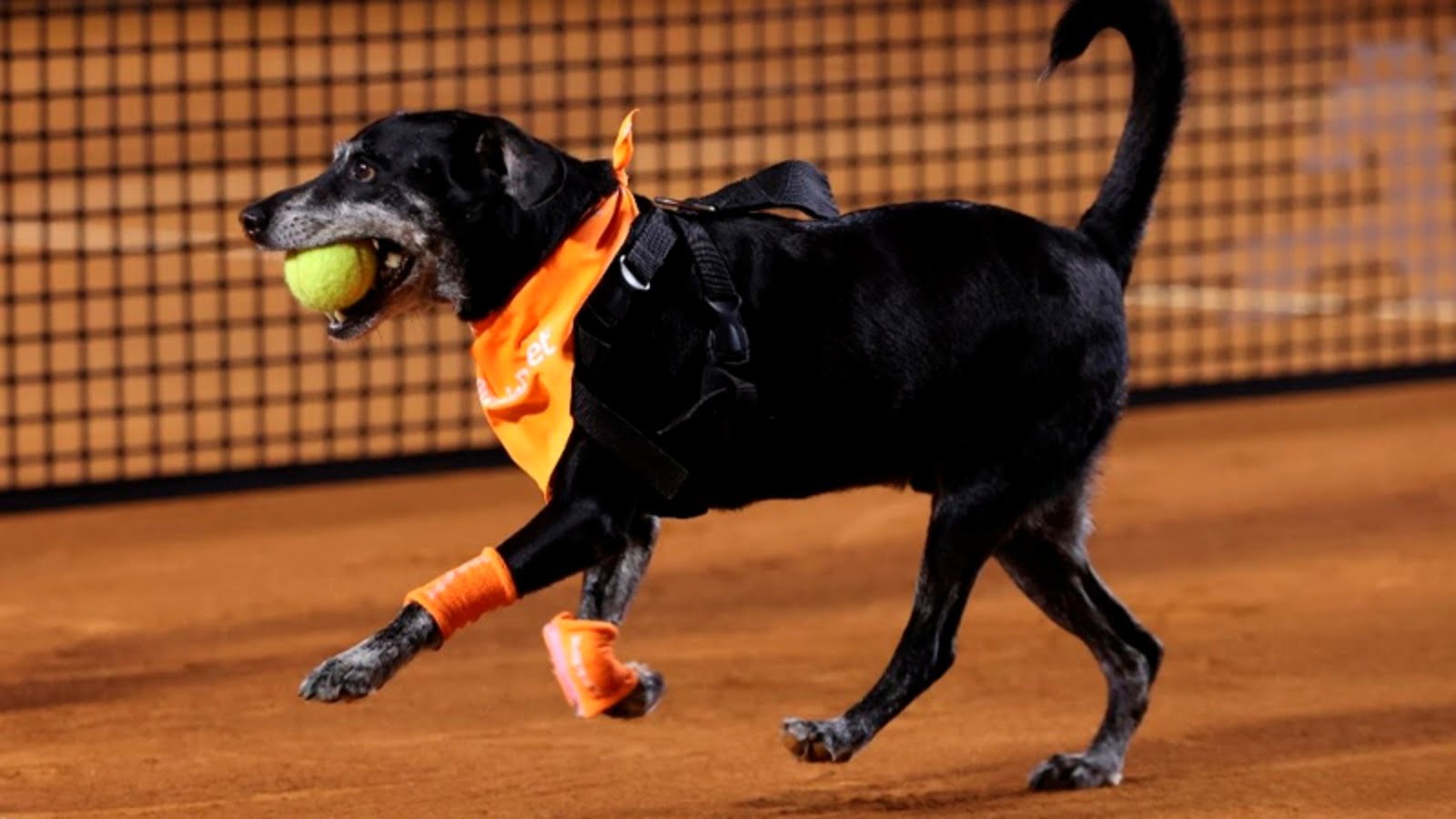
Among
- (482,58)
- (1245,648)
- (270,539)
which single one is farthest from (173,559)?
(482,58)

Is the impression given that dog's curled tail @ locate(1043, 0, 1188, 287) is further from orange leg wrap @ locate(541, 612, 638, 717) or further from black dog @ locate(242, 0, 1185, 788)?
orange leg wrap @ locate(541, 612, 638, 717)

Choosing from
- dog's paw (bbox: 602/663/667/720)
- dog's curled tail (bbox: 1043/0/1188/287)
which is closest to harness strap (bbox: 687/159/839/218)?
dog's curled tail (bbox: 1043/0/1188/287)

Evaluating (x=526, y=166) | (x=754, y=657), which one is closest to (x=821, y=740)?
(x=526, y=166)

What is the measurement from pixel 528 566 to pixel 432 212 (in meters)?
0.64

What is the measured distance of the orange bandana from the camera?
181 inches

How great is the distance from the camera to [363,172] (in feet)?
15.2

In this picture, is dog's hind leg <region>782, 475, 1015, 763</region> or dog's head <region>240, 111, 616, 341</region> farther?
dog's hind leg <region>782, 475, 1015, 763</region>

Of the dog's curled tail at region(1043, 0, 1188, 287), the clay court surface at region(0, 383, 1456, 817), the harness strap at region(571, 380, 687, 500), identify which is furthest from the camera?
the clay court surface at region(0, 383, 1456, 817)

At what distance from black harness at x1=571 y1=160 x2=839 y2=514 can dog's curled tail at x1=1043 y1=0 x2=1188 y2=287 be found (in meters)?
0.97

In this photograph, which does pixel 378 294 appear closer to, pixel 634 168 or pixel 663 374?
pixel 663 374

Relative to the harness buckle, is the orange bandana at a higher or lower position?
lower

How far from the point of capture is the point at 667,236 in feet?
15.5

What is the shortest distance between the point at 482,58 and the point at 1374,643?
10.2m

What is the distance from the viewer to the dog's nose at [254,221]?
4.63 m
